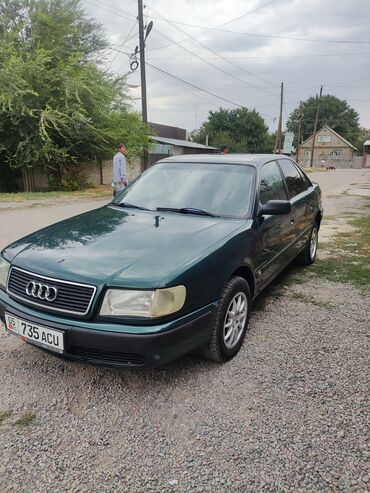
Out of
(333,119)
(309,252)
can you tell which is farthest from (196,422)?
(333,119)

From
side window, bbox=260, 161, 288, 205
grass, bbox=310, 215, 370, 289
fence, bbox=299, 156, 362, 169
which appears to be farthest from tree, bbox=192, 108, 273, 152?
side window, bbox=260, 161, 288, 205

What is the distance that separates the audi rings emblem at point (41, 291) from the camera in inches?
92.3

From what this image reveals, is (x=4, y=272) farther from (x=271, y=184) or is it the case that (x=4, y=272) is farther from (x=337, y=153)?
(x=337, y=153)

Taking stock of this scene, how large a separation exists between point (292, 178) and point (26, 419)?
378cm

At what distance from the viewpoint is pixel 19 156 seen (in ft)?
50.5

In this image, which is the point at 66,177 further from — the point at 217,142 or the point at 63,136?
the point at 217,142

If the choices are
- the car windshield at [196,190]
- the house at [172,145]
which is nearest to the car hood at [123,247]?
the car windshield at [196,190]

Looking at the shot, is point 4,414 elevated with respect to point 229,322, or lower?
lower

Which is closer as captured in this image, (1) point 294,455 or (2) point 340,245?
(1) point 294,455

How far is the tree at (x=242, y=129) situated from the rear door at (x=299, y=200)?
62.2 metres

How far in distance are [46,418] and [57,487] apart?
1.76 feet

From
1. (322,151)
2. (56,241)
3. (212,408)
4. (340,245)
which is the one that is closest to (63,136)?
(340,245)

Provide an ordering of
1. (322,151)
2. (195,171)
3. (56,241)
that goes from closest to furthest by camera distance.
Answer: (56,241), (195,171), (322,151)

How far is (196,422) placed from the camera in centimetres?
228
